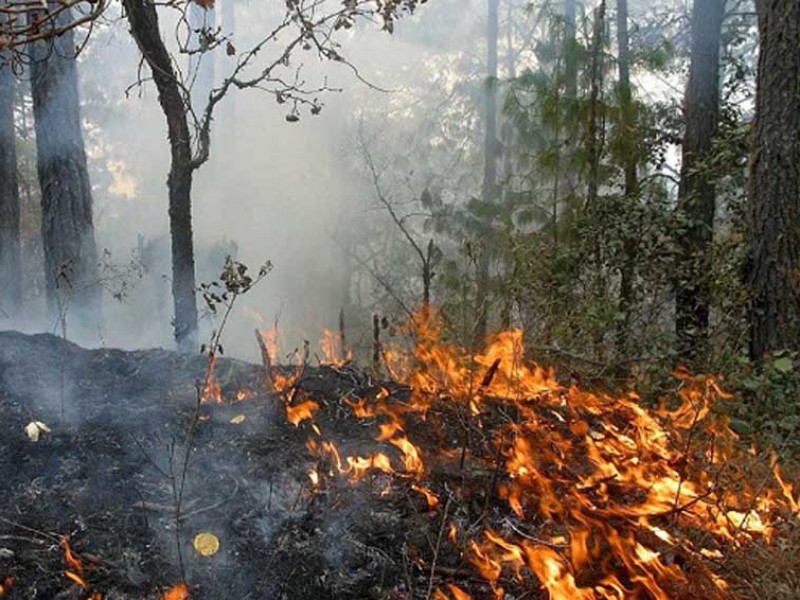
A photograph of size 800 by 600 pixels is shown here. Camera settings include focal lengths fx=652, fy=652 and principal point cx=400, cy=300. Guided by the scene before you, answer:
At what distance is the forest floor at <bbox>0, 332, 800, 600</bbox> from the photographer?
8.79 ft

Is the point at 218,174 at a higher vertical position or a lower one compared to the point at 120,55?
lower

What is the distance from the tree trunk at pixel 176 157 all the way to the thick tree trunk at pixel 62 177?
6.36 feet

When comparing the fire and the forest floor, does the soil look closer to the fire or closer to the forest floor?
the forest floor

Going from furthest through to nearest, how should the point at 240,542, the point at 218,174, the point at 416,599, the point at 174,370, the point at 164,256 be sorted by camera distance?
the point at 218,174 < the point at 164,256 < the point at 174,370 < the point at 240,542 < the point at 416,599

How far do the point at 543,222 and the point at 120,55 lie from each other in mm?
22604

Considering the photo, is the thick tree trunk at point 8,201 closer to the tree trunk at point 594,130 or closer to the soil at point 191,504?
the soil at point 191,504

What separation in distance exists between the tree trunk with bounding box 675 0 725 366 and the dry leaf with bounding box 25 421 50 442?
16.5 feet

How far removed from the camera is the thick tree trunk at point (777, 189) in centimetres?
525

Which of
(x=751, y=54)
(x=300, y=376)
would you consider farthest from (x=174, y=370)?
(x=751, y=54)

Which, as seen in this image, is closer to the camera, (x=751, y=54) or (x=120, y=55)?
(x=751, y=54)

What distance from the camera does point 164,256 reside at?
1449 cm

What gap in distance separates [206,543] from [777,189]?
16.6ft

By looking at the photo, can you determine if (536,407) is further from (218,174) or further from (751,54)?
(218,174)

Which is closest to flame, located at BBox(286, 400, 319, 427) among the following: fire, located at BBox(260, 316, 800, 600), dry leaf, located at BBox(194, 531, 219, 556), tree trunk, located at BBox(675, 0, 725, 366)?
fire, located at BBox(260, 316, 800, 600)
